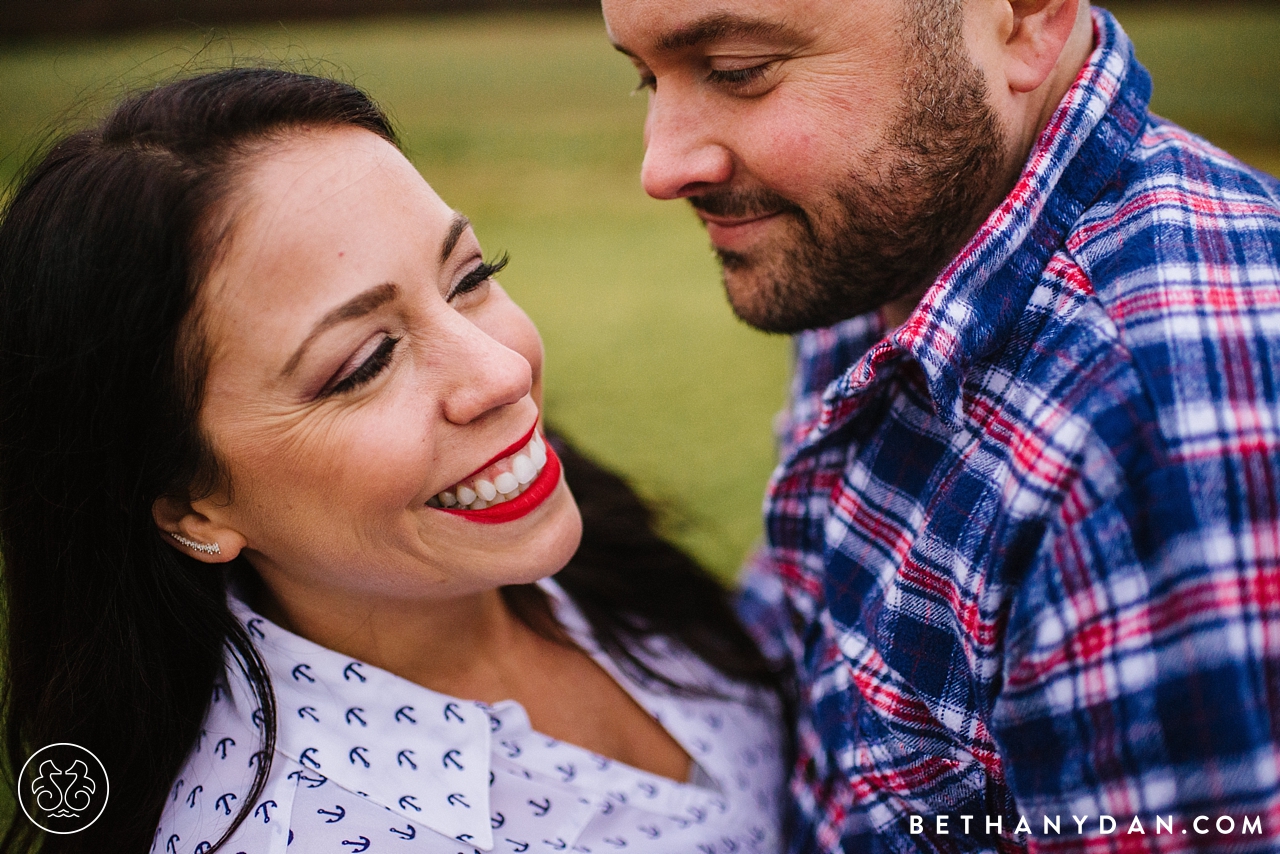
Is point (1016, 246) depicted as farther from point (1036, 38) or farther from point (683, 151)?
point (683, 151)

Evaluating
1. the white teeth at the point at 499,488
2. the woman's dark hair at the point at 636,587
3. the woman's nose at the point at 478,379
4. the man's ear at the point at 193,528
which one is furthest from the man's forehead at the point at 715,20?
the man's ear at the point at 193,528

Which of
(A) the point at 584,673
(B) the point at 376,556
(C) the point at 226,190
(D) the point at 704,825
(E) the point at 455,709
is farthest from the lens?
(A) the point at 584,673

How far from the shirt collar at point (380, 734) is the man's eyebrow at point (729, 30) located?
116cm

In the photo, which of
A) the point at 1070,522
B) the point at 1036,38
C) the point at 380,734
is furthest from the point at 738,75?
the point at 380,734

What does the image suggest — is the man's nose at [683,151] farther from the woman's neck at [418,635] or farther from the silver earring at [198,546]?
the silver earring at [198,546]

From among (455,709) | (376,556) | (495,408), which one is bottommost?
(455,709)

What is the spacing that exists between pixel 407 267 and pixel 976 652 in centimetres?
94

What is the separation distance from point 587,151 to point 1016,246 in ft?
13.7

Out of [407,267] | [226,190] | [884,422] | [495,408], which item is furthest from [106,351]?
[884,422]

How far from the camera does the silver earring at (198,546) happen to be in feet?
4.35

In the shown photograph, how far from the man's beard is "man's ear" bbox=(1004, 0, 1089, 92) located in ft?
0.26

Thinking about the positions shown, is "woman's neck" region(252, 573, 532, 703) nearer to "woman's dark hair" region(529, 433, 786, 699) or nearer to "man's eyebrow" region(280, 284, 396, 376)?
"woman's dark hair" region(529, 433, 786, 699)

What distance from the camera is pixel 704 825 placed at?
60.7 inches

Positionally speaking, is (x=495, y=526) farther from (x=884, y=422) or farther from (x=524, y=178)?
(x=524, y=178)
